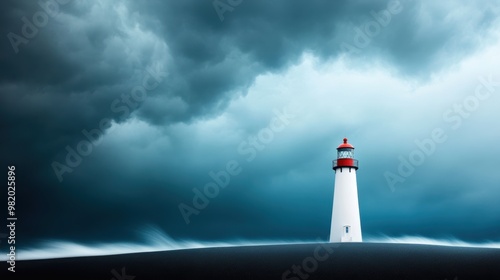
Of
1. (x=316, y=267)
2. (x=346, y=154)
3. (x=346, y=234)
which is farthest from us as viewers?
(x=346, y=154)

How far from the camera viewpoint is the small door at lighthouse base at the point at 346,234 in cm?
3869

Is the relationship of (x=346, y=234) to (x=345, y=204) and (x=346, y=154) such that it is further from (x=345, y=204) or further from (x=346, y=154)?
(x=346, y=154)

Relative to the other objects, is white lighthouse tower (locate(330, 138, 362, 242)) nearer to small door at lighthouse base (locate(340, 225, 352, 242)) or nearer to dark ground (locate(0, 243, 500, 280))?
small door at lighthouse base (locate(340, 225, 352, 242))

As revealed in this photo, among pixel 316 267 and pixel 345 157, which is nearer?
pixel 316 267

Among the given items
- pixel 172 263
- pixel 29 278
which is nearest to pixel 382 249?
pixel 172 263

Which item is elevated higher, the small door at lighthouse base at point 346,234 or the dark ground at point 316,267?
the small door at lighthouse base at point 346,234

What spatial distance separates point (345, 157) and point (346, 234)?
5.53 m

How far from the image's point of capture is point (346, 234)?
38.8 m

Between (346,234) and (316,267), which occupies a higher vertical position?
(346,234)

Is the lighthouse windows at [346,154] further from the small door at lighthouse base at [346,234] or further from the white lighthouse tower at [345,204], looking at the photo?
the small door at lighthouse base at [346,234]

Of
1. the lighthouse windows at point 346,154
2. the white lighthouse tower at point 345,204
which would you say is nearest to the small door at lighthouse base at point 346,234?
the white lighthouse tower at point 345,204

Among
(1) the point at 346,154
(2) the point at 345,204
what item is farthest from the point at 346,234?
(1) the point at 346,154

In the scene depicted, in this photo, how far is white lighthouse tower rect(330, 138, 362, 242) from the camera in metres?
38.9

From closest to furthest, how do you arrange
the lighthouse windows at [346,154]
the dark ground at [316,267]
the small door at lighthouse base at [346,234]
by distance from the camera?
the dark ground at [316,267]
the small door at lighthouse base at [346,234]
the lighthouse windows at [346,154]
